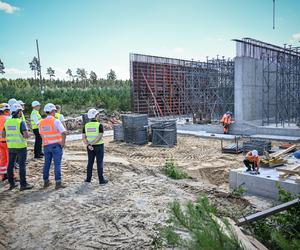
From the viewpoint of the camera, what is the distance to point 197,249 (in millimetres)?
1990

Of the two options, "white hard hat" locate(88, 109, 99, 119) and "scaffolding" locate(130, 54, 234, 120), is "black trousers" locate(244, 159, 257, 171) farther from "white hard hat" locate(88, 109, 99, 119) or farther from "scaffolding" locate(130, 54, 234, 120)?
"scaffolding" locate(130, 54, 234, 120)

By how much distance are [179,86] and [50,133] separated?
16733 mm

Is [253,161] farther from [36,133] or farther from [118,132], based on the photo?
[118,132]

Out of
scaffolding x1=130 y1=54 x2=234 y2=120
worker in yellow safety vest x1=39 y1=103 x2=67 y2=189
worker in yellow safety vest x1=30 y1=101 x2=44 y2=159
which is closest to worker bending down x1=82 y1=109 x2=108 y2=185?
worker in yellow safety vest x1=39 y1=103 x2=67 y2=189

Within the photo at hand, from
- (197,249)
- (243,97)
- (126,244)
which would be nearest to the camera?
(197,249)

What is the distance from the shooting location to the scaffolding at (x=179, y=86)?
60.1 ft

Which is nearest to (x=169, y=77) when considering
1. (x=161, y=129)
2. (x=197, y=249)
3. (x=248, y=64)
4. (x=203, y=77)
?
(x=203, y=77)

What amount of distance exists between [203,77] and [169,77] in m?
2.56

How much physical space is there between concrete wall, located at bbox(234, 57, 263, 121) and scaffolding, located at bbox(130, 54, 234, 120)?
223 cm

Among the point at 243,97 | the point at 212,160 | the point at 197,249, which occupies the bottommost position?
the point at 212,160

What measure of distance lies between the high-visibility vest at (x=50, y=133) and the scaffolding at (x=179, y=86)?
1317 centimetres

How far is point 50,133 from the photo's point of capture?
5.82m

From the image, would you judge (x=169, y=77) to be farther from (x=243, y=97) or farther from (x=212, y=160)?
(x=212, y=160)

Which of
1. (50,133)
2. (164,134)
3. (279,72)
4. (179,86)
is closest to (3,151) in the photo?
(50,133)
